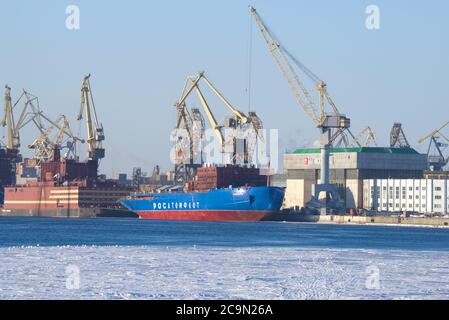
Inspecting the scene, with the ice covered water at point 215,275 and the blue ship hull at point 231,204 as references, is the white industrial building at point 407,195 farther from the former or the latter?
the ice covered water at point 215,275

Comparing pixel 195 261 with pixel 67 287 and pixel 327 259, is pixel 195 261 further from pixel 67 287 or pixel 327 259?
pixel 67 287

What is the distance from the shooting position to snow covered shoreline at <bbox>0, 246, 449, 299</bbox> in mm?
38344

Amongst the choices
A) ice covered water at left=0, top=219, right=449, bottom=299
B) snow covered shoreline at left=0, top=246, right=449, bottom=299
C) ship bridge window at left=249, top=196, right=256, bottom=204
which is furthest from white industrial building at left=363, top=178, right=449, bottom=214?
ice covered water at left=0, top=219, right=449, bottom=299

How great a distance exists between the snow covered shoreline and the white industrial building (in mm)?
130519

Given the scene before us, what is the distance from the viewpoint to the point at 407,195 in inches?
7603

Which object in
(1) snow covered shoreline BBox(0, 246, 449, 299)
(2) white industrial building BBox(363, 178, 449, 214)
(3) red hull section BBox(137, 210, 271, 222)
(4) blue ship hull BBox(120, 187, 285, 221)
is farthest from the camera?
(2) white industrial building BBox(363, 178, 449, 214)

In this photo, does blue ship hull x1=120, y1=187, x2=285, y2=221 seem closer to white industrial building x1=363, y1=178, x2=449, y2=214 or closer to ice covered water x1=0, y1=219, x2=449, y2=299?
white industrial building x1=363, y1=178, x2=449, y2=214

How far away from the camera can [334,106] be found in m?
194

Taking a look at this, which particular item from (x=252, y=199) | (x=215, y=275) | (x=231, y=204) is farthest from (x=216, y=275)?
(x=231, y=204)

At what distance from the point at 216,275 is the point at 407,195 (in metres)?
152

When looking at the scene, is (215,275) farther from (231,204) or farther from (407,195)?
(407,195)
